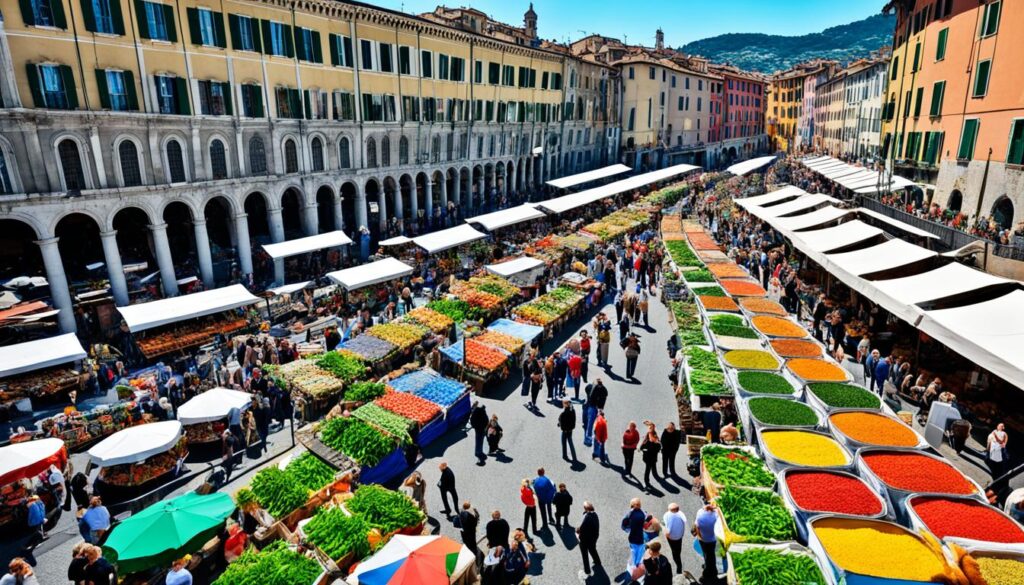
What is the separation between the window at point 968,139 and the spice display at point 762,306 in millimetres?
12989

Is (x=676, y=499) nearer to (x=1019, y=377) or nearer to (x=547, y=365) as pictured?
(x=547, y=365)

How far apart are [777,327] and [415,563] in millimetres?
12264

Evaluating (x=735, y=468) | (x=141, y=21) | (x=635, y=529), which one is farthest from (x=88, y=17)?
(x=735, y=468)

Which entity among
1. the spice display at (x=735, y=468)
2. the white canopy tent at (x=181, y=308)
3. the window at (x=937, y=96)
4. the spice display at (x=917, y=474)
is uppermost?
the window at (x=937, y=96)

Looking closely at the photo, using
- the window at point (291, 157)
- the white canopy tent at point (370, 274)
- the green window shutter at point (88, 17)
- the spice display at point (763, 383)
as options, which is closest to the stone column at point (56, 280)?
the green window shutter at point (88, 17)

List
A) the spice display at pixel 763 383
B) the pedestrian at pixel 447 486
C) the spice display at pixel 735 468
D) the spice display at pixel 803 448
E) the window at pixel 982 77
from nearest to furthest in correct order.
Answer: the spice display at pixel 735 468, the spice display at pixel 803 448, the pedestrian at pixel 447 486, the spice display at pixel 763 383, the window at pixel 982 77

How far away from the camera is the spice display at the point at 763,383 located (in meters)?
12.0

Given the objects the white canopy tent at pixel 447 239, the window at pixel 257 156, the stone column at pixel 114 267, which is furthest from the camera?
the window at pixel 257 156

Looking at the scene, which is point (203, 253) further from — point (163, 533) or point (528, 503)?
point (528, 503)

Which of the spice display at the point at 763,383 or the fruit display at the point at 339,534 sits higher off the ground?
the spice display at the point at 763,383

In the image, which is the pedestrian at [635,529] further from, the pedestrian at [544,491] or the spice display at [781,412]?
the spice display at [781,412]

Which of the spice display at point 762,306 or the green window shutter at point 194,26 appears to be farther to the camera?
the green window shutter at point 194,26

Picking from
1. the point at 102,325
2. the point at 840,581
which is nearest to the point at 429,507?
the point at 840,581

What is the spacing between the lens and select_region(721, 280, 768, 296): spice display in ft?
63.9
